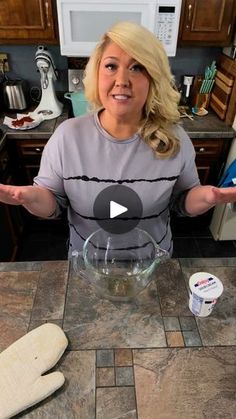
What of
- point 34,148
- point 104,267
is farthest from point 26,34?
point 104,267

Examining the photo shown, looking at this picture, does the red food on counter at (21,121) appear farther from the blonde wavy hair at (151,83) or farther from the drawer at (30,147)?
the blonde wavy hair at (151,83)

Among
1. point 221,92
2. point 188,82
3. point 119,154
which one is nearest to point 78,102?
point 188,82

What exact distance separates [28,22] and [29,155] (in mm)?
808

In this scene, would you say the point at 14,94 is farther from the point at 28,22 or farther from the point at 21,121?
the point at 28,22

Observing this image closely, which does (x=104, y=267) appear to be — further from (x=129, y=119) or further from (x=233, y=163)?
(x=233, y=163)

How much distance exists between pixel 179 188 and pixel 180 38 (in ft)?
4.31

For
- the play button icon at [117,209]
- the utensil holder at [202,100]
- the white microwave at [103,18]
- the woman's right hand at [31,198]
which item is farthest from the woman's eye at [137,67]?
the utensil holder at [202,100]

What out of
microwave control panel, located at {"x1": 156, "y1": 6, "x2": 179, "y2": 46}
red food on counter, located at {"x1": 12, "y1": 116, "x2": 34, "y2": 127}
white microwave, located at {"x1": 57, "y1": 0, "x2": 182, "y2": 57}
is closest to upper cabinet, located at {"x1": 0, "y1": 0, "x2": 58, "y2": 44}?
white microwave, located at {"x1": 57, "y1": 0, "x2": 182, "y2": 57}

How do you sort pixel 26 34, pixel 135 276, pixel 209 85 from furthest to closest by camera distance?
pixel 209 85
pixel 26 34
pixel 135 276

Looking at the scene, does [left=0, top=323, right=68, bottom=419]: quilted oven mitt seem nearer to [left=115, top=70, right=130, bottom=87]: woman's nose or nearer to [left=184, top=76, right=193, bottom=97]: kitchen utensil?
[left=115, top=70, right=130, bottom=87]: woman's nose

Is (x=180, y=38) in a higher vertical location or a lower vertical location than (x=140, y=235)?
higher

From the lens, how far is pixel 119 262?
104 cm

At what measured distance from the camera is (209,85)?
2285mm

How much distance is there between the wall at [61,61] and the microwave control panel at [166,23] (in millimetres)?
494
